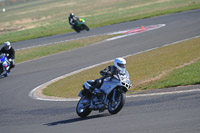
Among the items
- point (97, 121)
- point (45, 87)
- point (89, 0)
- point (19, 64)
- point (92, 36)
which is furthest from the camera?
point (89, 0)

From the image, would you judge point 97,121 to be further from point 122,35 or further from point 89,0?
point 89,0

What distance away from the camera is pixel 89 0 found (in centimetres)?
9338

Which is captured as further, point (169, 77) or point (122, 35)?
point (122, 35)

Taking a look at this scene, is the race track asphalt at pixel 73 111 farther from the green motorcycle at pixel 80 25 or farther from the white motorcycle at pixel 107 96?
the green motorcycle at pixel 80 25

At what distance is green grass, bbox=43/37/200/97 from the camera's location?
12328 mm

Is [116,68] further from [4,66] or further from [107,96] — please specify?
[4,66]

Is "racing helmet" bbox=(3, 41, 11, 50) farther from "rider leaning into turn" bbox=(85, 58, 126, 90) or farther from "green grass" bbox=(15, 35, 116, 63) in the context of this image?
"rider leaning into turn" bbox=(85, 58, 126, 90)

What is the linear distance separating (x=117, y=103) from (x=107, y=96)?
17.2 inches

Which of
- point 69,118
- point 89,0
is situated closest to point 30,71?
point 69,118

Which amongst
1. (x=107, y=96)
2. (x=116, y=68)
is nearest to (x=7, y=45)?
(x=107, y=96)

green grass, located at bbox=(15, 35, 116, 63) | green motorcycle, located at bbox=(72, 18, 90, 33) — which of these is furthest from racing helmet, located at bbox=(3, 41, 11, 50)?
green motorcycle, located at bbox=(72, 18, 90, 33)

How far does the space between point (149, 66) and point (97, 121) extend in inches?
301

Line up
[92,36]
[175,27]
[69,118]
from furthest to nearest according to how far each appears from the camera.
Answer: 1. [92,36]
2. [175,27]
3. [69,118]

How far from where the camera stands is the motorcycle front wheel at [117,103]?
28.1ft
